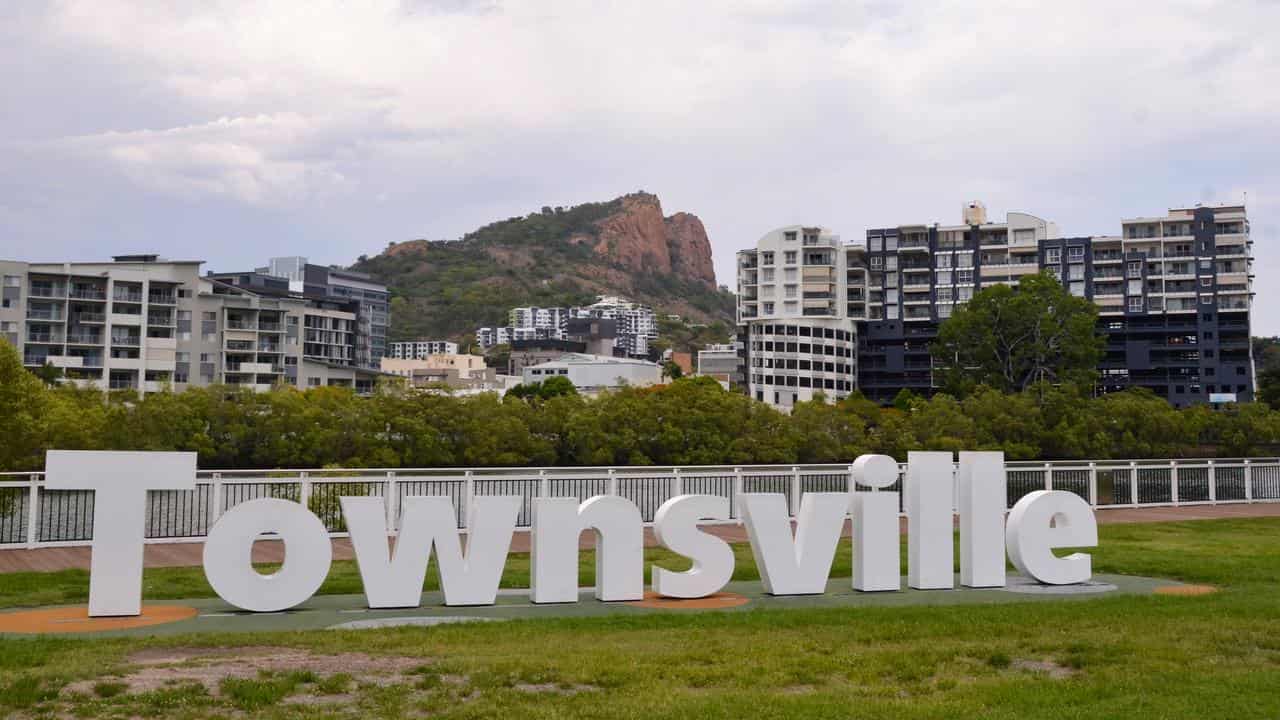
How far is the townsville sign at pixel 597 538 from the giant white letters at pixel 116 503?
0.05ft

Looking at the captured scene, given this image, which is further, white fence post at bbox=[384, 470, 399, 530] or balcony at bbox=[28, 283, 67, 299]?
balcony at bbox=[28, 283, 67, 299]

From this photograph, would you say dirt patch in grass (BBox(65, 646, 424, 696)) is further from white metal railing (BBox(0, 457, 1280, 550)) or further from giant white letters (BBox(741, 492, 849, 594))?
white metal railing (BBox(0, 457, 1280, 550))

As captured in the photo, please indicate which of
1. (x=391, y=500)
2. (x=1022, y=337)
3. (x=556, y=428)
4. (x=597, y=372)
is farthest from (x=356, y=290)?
(x=391, y=500)

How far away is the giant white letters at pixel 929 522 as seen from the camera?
638 inches

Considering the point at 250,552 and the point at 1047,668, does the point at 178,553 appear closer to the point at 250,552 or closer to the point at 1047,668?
the point at 250,552

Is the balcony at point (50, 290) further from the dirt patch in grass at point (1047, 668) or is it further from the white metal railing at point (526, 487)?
the dirt patch in grass at point (1047, 668)

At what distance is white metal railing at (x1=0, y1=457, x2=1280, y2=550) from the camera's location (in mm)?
20625

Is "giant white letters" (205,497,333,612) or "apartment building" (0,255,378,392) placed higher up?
"apartment building" (0,255,378,392)

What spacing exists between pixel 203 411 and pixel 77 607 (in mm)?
25922

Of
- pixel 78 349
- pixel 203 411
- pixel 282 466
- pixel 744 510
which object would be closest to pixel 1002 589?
pixel 744 510

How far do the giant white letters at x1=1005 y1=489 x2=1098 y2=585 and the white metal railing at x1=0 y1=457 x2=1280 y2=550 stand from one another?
4308 mm

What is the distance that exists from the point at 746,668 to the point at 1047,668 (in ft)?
9.06

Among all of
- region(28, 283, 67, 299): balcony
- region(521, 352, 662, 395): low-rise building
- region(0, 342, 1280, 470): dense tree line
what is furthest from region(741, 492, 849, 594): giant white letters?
region(521, 352, 662, 395): low-rise building

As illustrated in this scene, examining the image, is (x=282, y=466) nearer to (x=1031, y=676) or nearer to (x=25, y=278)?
(x=1031, y=676)
